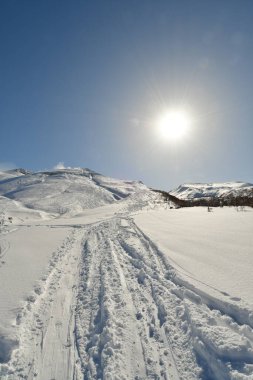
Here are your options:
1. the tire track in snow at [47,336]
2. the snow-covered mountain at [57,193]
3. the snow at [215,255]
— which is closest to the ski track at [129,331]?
the tire track in snow at [47,336]

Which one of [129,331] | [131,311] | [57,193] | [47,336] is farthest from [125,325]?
[57,193]

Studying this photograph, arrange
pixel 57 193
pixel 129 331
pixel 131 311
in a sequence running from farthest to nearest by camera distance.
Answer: pixel 57 193, pixel 131 311, pixel 129 331

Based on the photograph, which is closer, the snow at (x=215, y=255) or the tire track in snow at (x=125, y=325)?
the tire track in snow at (x=125, y=325)

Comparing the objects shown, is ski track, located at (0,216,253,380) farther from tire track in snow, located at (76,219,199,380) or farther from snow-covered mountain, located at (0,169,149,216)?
snow-covered mountain, located at (0,169,149,216)

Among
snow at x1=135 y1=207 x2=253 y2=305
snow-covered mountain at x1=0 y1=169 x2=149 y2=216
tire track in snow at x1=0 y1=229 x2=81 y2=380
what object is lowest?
tire track in snow at x1=0 y1=229 x2=81 y2=380

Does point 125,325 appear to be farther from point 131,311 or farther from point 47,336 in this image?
point 47,336

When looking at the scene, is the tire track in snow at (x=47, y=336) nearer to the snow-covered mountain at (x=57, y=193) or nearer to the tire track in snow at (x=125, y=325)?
the tire track in snow at (x=125, y=325)

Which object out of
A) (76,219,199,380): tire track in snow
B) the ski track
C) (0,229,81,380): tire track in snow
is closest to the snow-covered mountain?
(76,219,199,380): tire track in snow

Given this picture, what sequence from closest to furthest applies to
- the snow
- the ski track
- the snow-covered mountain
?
the ski track < the snow < the snow-covered mountain

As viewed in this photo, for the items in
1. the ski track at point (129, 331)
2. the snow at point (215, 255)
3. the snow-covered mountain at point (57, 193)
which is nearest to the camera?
the ski track at point (129, 331)

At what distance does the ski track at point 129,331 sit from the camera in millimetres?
3152

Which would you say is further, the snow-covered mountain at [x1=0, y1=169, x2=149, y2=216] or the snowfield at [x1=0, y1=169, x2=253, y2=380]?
the snow-covered mountain at [x1=0, y1=169, x2=149, y2=216]

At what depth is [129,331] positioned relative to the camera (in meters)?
3.91

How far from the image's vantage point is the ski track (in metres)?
3.15
